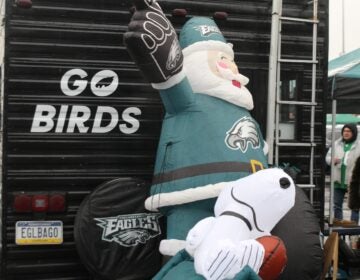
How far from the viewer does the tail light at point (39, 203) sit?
351 centimetres

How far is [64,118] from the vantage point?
11.9 ft

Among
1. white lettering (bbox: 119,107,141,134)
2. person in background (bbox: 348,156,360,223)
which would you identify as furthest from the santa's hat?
person in background (bbox: 348,156,360,223)

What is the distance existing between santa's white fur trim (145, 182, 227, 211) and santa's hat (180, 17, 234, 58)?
95 centimetres

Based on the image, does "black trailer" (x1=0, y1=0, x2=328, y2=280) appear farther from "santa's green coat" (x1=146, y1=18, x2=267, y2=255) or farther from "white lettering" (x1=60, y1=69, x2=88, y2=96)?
"santa's green coat" (x1=146, y1=18, x2=267, y2=255)

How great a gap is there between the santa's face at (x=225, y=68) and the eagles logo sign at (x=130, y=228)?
1.03m

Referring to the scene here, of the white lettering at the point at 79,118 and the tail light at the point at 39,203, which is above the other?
the white lettering at the point at 79,118

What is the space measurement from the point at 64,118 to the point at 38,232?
757 mm

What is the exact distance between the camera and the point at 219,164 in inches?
134

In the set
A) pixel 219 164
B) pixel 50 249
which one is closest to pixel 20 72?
pixel 50 249

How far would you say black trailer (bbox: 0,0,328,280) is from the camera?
11.6ft

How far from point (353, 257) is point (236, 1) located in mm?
2821

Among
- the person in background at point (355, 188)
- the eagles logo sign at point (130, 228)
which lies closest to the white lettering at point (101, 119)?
the eagles logo sign at point (130, 228)

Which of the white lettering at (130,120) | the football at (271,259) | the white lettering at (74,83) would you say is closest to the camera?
the football at (271,259)

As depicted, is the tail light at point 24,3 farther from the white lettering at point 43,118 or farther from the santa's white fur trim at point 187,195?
the santa's white fur trim at point 187,195
